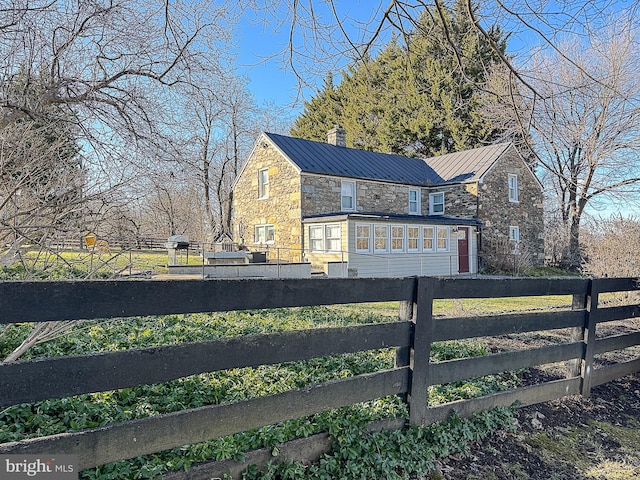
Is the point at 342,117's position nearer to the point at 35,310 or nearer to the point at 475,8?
the point at 475,8

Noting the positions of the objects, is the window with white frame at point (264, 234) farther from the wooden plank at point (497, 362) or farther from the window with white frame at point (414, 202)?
the wooden plank at point (497, 362)

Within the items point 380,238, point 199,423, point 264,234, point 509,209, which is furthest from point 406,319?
point 509,209

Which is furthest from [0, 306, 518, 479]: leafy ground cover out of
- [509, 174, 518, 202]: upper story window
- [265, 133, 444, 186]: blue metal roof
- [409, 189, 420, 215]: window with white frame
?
[509, 174, 518, 202]: upper story window

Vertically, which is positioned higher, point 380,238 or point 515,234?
point 515,234

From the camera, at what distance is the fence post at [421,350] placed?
280 centimetres

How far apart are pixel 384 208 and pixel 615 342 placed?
1584 cm

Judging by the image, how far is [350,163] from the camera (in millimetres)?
19609

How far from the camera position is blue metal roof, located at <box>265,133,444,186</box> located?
18.2 metres

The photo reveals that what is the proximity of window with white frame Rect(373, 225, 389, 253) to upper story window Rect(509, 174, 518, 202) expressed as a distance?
335 inches

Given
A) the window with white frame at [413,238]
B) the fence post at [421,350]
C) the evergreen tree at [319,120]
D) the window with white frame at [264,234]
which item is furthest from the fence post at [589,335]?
the evergreen tree at [319,120]

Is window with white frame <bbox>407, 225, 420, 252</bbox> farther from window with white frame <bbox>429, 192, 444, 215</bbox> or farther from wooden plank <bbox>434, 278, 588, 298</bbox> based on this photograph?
wooden plank <bbox>434, 278, 588, 298</bbox>

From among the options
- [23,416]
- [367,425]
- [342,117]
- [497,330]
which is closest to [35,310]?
[23,416]

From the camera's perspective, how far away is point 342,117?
1221 inches

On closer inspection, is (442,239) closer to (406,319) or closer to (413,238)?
(413,238)
